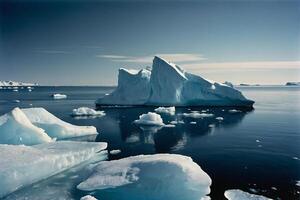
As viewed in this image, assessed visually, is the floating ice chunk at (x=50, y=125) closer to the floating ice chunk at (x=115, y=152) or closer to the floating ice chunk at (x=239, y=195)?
the floating ice chunk at (x=115, y=152)

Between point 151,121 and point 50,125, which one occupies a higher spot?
point 50,125

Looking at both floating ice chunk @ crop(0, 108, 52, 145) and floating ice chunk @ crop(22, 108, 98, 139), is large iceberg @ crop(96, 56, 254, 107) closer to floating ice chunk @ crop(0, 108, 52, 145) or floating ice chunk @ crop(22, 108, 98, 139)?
floating ice chunk @ crop(22, 108, 98, 139)

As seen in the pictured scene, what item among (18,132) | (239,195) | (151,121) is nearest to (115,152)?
(18,132)

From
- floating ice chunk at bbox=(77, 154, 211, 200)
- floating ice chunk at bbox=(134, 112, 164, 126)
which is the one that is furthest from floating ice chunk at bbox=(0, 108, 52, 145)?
floating ice chunk at bbox=(134, 112, 164, 126)

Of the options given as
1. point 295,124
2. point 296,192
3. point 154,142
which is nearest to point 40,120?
point 154,142

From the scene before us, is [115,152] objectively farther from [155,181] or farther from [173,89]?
[173,89]

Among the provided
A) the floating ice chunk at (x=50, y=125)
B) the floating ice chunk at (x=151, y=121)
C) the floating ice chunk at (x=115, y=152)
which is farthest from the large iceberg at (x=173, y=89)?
the floating ice chunk at (x=115, y=152)
